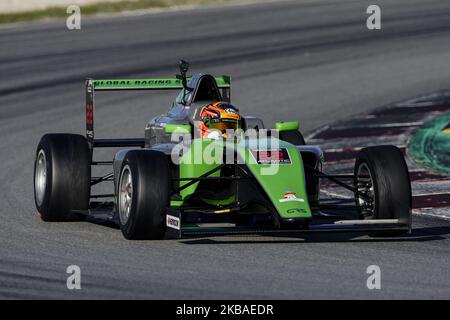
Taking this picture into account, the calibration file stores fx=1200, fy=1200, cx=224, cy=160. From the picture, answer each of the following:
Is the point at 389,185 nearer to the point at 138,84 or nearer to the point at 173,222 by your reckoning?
the point at 173,222

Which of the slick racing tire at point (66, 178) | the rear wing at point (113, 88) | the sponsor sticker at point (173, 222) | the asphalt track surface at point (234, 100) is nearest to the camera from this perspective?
the asphalt track surface at point (234, 100)

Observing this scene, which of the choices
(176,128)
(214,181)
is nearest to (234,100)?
(176,128)

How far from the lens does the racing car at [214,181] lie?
11047 mm

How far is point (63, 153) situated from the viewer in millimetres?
12641

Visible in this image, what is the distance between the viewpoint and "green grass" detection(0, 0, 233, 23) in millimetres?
34062

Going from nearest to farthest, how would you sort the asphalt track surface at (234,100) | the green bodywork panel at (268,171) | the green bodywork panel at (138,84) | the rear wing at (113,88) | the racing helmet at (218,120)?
1. the asphalt track surface at (234,100)
2. the green bodywork panel at (268,171)
3. the racing helmet at (218,120)
4. the rear wing at (113,88)
5. the green bodywork panel at (138,84)

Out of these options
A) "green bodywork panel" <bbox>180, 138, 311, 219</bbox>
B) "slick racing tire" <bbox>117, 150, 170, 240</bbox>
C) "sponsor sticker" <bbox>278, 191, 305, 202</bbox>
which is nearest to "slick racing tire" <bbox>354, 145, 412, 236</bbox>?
"green bodywork panel" <bbox>180, 138, 311, 219</bbox>

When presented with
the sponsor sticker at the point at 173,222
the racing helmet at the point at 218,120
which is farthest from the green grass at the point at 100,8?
the sponsor sticker at the point at 173,222

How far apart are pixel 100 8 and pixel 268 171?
24.4m

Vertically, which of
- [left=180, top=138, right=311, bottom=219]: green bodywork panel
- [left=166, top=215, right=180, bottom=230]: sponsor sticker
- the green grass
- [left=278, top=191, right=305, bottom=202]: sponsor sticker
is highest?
the green grass

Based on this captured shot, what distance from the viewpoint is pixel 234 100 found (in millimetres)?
22453

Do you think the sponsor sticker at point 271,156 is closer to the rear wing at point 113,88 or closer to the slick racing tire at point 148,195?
the slick racing tire at point 148,195

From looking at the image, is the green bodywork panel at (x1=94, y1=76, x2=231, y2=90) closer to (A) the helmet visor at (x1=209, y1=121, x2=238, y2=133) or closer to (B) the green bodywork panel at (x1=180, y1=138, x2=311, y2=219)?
(A) the helmet visor at (x1=209, y1=121, x2=238, y2=133)

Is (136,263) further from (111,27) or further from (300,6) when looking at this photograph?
(300,6)
